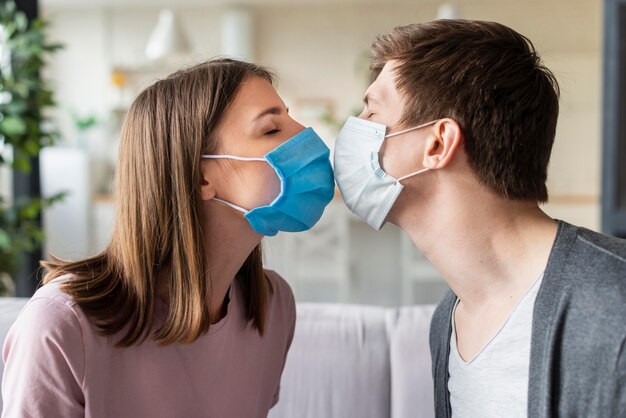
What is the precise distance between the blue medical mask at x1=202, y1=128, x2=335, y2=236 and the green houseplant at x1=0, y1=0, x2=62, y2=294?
1579 millimetres

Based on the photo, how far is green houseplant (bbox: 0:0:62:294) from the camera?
8.41 feet

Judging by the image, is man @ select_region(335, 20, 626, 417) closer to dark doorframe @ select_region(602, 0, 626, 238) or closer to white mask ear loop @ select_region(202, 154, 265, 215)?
white mask ear loop @ select_region(202, 154, 265, 215)

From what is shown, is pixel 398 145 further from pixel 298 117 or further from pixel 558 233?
pixel 298 117

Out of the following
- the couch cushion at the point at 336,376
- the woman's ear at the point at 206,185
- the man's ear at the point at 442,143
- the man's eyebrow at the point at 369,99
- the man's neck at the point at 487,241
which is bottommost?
the couch cushion at the point at 336,376

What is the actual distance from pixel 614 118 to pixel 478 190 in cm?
200

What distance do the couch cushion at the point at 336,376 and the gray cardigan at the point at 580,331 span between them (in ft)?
2.04

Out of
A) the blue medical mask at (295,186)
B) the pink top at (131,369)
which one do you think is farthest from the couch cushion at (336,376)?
the blue medical mask at (295,186)

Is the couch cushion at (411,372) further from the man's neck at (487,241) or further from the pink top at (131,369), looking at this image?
the man's neck at (487,241)

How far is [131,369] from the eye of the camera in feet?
4.09

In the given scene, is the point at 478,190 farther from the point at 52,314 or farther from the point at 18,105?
the point at 18,105

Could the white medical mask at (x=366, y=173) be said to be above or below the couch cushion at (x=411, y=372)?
above

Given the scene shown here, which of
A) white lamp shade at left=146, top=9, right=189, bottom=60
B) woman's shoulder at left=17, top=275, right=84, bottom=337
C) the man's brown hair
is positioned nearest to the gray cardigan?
the man's brown hair

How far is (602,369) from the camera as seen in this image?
1025 mm

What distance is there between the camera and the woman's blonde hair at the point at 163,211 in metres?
1.24
